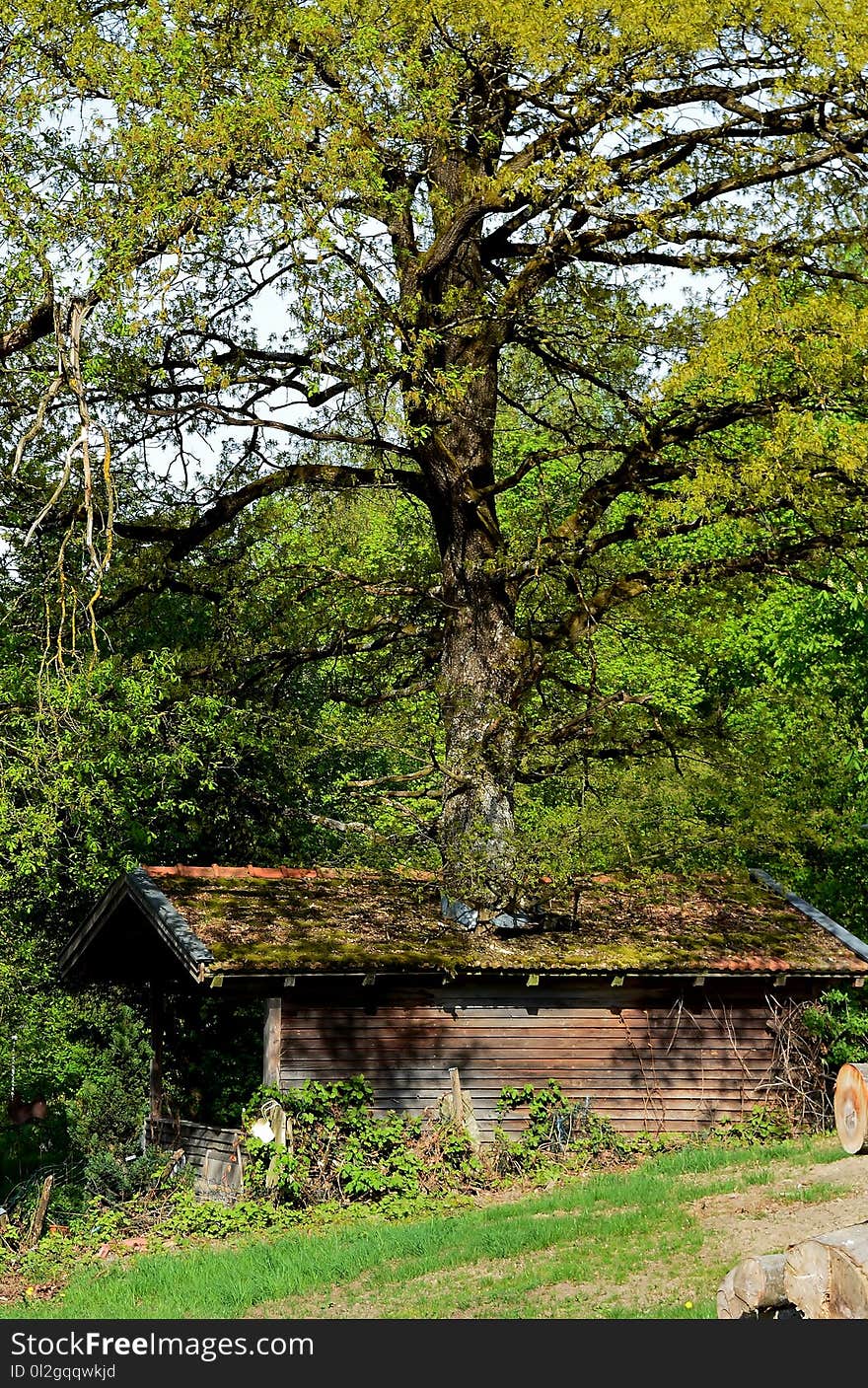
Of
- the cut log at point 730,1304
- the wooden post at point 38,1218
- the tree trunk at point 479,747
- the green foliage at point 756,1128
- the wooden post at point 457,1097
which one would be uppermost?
the tree trunk at point 479,747

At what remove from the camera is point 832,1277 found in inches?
307

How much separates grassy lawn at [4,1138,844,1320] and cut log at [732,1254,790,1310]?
123 centimetres

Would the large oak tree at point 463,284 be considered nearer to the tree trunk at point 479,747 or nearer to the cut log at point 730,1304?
the tree trunk at point 479,747

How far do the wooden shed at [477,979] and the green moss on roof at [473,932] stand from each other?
30mm

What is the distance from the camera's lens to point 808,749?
71.2ft

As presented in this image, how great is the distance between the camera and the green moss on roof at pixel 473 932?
16703 millimetres

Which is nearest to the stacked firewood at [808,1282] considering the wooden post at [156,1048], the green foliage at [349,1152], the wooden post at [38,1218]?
the green foliage at [349,1152]

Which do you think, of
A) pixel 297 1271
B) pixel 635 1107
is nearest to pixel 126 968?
pixel 635 1107

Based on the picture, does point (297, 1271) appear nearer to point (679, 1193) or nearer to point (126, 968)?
point (679, 1193)

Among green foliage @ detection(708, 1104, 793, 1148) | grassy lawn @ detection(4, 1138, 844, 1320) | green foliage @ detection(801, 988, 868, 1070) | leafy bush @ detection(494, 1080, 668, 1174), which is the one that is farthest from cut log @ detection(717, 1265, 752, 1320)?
green foliage @ detection(801, 988, 868, 1070)

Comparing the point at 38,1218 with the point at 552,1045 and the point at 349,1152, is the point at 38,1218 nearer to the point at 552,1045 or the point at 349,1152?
the point at 349,1152

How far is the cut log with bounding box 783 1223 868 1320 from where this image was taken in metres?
7.62

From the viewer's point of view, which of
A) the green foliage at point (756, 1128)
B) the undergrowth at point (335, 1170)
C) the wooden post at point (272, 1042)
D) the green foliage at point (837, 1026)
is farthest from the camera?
the green foliage at point (837, 1026)
